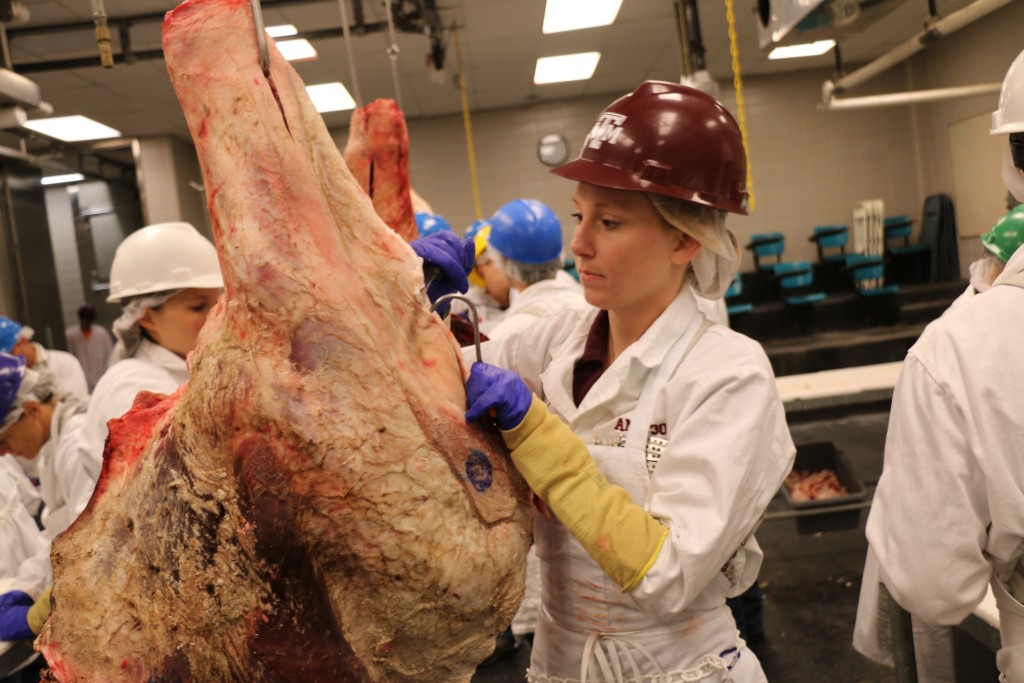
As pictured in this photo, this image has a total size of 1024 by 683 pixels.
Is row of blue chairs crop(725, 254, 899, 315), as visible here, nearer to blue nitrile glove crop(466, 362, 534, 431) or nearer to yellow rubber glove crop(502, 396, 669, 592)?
yellow rubber glove crop(502, 396, 669, 592)

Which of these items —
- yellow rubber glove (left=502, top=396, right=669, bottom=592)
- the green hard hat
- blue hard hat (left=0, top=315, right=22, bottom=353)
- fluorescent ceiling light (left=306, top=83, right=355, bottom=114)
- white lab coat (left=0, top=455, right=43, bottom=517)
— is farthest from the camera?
fluorescent ceiling light (left=306, top=83, right=355, bottom=114)

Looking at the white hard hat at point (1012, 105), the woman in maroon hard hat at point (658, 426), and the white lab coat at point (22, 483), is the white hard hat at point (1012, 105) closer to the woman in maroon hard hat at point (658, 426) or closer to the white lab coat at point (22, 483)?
the woman in maroon hard hat at point (658, 426)

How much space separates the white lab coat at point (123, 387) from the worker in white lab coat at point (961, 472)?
168cm

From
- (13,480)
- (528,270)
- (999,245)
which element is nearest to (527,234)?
(528,270)

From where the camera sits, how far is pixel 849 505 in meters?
4.50

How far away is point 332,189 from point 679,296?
2.27 ft

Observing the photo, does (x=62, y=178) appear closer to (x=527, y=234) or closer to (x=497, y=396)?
(x=527, y=234)

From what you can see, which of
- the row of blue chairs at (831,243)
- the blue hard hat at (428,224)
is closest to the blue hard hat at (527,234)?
the blue hard hat at (428,224)

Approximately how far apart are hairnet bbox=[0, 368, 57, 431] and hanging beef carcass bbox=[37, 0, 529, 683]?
185cm

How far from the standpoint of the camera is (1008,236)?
2387mm

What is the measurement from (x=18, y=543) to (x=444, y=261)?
7.33 feet

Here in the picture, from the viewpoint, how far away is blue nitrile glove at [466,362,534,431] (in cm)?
117

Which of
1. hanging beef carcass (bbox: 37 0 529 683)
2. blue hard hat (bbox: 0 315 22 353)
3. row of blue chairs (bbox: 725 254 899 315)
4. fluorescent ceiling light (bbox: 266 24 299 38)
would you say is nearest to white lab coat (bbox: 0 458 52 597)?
blue hard hat (bbox: 0 315 22 353)

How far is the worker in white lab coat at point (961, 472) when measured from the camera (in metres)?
1.36
